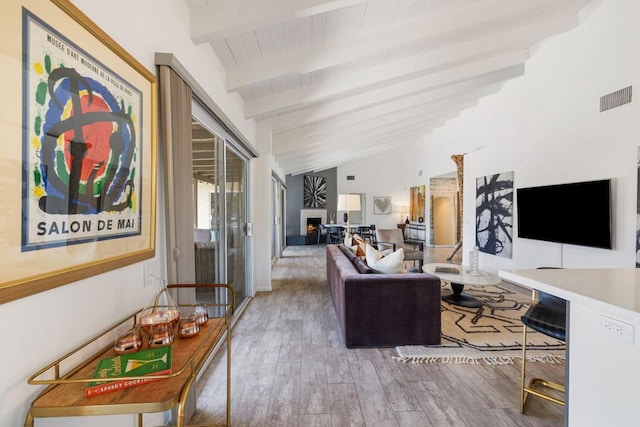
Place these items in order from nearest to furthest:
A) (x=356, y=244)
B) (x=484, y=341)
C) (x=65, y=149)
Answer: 1. (x=65, y=149)
2. (x=484, y=341)
3. (x=356, y=244)

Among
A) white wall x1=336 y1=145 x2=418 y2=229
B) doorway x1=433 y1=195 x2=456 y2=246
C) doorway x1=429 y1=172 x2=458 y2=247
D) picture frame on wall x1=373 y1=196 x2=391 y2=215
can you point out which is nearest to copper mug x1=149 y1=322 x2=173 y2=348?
doorway x1=429 y1=172 x2=458 y2=247

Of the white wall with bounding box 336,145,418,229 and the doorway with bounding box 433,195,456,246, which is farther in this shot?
the white wall with bounding box 336,145,418,229

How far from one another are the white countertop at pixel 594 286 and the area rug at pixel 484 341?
139cm

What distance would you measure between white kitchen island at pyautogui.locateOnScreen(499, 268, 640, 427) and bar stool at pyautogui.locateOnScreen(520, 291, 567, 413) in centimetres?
56

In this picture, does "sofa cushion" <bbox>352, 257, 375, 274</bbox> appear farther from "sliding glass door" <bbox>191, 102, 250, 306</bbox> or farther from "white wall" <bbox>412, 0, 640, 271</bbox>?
"white wall" <bbox>412, 0, 640, 271</bbox>

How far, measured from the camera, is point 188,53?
76.3 inches

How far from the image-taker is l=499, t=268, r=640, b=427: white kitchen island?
101cm

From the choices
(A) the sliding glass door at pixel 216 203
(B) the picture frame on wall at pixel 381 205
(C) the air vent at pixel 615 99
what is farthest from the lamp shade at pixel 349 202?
(B) the picture frame on wall at pixel 381 205

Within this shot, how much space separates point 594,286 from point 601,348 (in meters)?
0.26

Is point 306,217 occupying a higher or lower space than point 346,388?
higher

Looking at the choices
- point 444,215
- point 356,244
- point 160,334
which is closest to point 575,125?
point 356,244

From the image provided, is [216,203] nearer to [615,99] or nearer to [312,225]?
[615,99]

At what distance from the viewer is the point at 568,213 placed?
12.4ft

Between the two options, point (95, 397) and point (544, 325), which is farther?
point (544, 325)
